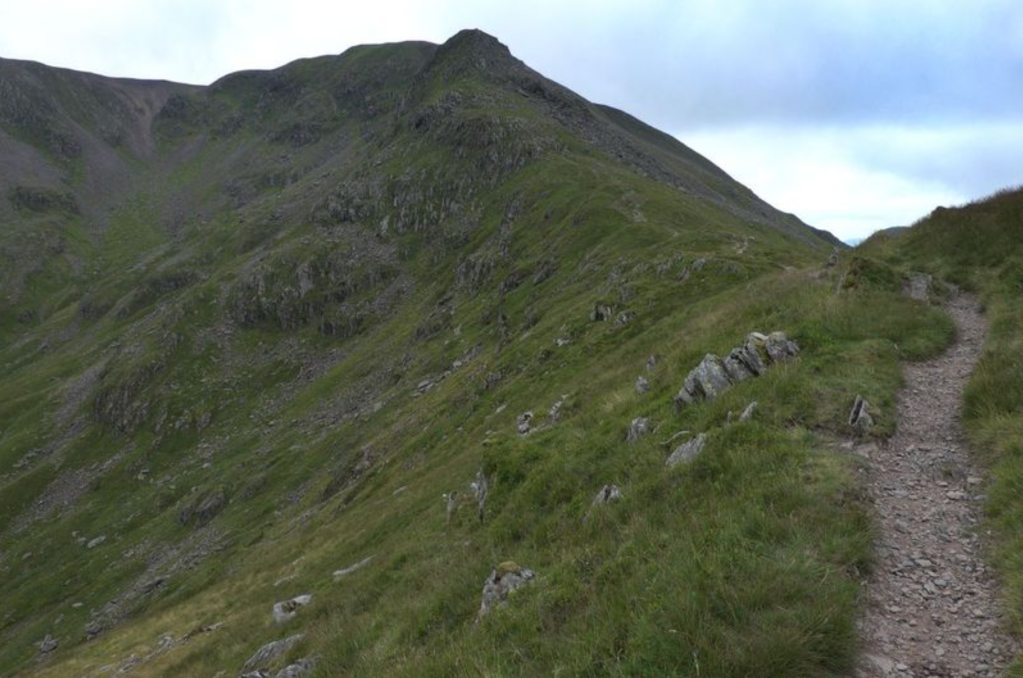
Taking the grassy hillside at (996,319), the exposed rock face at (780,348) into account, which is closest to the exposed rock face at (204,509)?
the exposed rock face at (780,348)

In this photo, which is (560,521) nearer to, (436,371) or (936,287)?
(936,287)

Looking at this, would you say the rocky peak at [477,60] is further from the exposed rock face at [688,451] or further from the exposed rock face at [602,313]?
the exposed rock face at [688,451]

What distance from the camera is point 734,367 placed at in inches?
673

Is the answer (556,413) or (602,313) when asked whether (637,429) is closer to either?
(556,413)

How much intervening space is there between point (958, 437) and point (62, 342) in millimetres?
227398

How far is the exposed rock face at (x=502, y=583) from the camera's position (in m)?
11.8

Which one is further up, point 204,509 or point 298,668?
point 298,668

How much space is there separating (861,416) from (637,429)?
583 centimetres

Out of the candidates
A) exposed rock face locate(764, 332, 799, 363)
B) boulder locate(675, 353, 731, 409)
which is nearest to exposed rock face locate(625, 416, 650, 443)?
boulder locate(675, 353, 731, 409)

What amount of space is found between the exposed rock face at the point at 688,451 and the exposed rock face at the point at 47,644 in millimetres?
83448

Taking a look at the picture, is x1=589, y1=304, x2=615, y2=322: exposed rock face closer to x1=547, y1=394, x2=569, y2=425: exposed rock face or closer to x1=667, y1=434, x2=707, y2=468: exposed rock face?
x1=547, y1=394, x2=569, y2=425: exposed rock face

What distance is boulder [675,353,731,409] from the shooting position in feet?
55.1

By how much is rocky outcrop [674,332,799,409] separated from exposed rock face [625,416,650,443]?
1.12 m

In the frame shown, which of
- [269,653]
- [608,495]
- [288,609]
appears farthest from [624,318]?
[269,653]
